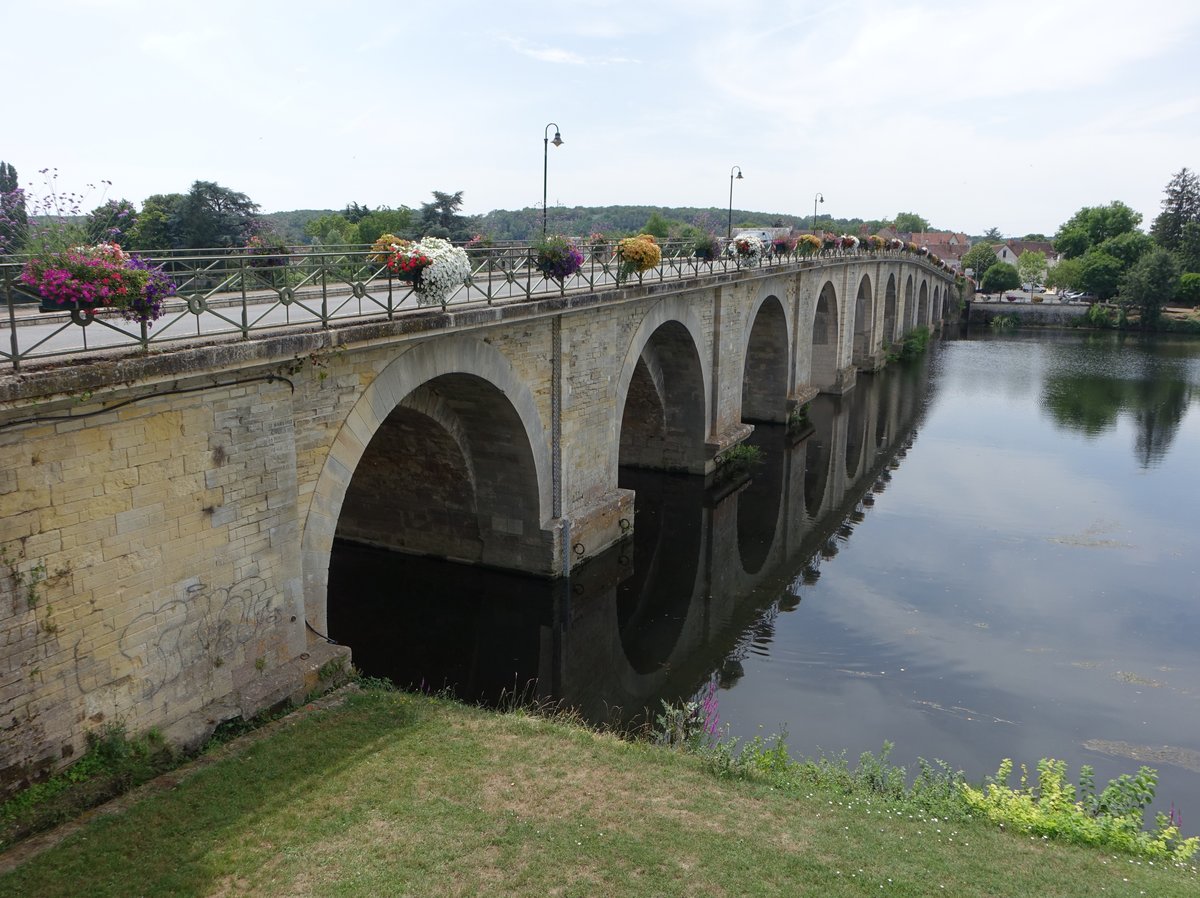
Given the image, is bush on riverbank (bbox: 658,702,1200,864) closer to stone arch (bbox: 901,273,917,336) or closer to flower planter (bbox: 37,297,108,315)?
flower planter (bbox: 37,297,108,315)

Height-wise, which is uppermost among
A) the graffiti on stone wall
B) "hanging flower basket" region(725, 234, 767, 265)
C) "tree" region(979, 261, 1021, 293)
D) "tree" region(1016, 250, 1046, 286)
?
"tree" region(1016, 250, 1046, 286)

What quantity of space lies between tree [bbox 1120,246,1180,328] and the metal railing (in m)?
60.5

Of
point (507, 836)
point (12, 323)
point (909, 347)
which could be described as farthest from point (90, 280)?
point (909, 347)

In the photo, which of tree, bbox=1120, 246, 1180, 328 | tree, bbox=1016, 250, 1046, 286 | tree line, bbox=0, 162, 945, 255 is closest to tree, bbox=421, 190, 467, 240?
tree line, bbox=0, 162, 945, 255

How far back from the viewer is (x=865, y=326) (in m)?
45.0

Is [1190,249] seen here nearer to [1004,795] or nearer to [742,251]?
[742,251]

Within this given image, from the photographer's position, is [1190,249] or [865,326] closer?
[865,326]

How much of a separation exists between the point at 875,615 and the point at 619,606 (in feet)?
14.6

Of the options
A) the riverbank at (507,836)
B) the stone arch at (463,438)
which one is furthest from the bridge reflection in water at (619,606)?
the riverbank at (507,836)

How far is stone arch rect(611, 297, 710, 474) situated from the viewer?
22.9 m

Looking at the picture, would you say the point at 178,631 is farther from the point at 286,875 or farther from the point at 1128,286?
the point at 1128,286

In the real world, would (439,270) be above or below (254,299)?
above

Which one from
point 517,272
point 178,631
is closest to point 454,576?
point 517,272

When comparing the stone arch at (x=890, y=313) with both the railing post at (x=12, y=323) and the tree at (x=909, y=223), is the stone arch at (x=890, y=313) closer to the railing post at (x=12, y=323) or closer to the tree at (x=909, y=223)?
the railing post at (x=12, y=323)
